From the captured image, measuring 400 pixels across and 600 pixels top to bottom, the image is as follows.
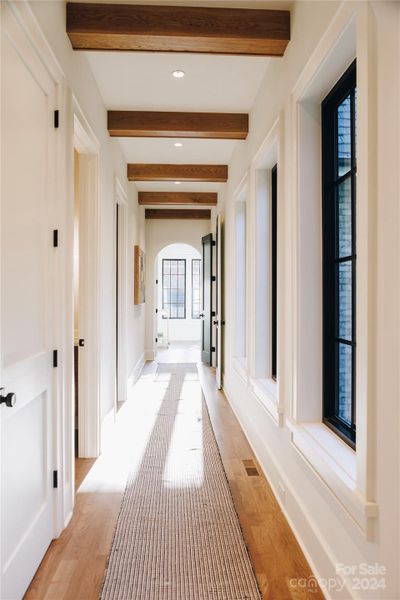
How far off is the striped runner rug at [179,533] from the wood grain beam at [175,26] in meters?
2.66

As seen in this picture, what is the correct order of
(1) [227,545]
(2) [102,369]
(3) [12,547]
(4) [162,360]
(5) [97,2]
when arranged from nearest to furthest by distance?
1. (3) [12,547]
2. (1) [227,545]
3. (5) [97,2]
4. (2) [102,369]
5. (4) [162,360]

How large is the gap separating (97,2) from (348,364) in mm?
2325

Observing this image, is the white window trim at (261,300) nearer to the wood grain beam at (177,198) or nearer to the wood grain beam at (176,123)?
the wood grain beam at (176,123)

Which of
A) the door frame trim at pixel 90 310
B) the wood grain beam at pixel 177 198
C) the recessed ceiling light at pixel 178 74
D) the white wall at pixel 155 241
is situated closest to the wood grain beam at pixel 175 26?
the recessed ceiling light at pixel 178 74

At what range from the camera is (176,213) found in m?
7.65

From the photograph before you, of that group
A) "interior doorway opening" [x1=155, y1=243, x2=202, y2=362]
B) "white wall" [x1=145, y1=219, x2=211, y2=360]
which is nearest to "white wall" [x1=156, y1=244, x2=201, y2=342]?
"interior doorway opening" [x1=155, y1=243, x2=202, y2=362]

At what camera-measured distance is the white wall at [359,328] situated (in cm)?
120

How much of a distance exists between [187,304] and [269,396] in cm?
911

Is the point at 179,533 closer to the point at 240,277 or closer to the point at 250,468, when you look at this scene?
the point at 250,468

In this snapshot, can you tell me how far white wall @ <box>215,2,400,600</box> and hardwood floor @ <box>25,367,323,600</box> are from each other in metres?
0.09

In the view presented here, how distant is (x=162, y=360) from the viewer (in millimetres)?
7941

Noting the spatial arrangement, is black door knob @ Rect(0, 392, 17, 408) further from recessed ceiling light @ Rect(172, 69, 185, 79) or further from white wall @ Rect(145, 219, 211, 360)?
white wall @ Rect(145, 219, 211, 360)

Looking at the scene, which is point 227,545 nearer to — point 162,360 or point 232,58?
point 232,58

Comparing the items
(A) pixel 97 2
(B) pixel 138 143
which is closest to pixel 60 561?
(A) pixel 97 2
